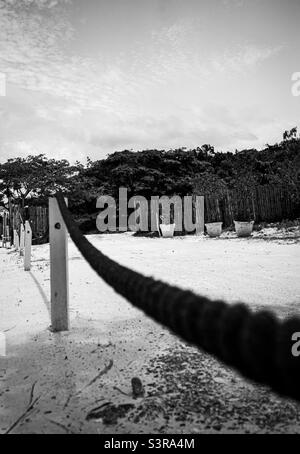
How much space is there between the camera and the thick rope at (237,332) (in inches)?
18.1

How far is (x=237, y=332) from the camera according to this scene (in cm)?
51

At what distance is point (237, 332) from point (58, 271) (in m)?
2.31

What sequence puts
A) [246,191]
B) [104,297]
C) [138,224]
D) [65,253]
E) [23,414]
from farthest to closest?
[138,224], [246,191], [104,297], [65,253], [23,414]

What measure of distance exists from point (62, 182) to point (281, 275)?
23.7 metres

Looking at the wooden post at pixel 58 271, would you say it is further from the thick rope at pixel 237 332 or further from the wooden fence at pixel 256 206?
the wooden fence at pixel 256 206

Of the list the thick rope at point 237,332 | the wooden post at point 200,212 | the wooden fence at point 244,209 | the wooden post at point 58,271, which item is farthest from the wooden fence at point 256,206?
the thick rope at point 237,332

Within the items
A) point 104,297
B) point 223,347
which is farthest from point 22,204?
point 223,347

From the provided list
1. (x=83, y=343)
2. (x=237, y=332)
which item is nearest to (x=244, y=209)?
(x=83, y=343)

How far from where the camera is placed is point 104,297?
3922mm

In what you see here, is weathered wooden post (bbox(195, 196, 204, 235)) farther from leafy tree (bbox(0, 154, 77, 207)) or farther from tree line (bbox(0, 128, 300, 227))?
leafy tree (bbox(0, 154, 77, 207))

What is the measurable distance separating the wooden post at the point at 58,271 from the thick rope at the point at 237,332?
210 centimetres

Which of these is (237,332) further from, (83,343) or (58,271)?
(58,271)

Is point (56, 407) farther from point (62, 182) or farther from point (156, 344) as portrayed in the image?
point (62, 182)

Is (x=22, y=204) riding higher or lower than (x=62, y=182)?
lower
